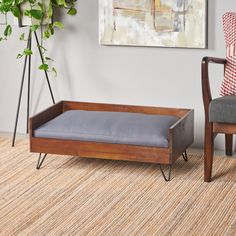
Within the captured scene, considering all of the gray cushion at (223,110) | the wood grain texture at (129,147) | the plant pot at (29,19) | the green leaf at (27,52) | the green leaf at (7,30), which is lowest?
the wood grain texture at (129,147)

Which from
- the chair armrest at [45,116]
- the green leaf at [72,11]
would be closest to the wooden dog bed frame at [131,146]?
the chair armrest at [45,116]

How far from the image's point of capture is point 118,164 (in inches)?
158

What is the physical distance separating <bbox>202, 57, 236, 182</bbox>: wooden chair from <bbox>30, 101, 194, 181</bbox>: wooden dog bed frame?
18cm

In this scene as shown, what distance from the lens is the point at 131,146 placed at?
147 inches

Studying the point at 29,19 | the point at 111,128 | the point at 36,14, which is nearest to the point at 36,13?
the point at 36,14

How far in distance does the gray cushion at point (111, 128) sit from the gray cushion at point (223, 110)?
0.29 metres

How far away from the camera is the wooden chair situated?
3510 mm

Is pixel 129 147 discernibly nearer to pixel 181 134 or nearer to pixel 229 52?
pixel 181 134

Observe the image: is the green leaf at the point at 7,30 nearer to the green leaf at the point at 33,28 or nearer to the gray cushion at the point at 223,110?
the green leaf at the point at 33,28

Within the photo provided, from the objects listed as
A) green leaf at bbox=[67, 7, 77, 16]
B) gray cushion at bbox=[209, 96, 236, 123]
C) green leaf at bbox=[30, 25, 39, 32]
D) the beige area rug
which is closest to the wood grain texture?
the beige area rug

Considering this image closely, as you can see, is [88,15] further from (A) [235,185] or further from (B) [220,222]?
(B) [220,222]

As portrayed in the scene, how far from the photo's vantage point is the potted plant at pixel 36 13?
4.24 meters

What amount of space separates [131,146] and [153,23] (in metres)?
0.85

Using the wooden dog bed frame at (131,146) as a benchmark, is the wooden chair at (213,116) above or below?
above
